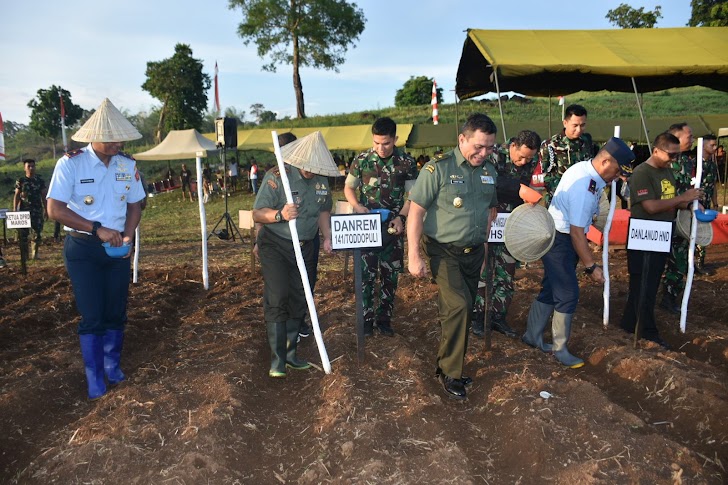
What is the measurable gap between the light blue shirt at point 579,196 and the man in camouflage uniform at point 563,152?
103 cm

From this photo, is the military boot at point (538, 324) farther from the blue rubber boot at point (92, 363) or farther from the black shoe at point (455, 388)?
the blue rubber boot at point (92, 363)

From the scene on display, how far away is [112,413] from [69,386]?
34.7 inches

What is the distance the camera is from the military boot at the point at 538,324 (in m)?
5.26

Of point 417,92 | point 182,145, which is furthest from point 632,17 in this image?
point 182,145

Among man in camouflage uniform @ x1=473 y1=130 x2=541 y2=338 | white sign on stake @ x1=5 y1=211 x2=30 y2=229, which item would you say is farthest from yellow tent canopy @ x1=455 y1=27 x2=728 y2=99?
white sign on stake @ x1=5 y1=211 x2=30 y2=229

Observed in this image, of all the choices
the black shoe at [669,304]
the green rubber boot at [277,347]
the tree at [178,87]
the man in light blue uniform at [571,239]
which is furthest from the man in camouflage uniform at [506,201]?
the tree at [178,87]

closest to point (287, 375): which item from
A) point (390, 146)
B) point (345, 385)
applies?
→ point (345, 385)

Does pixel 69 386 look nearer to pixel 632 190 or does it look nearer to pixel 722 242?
pixel 632 190

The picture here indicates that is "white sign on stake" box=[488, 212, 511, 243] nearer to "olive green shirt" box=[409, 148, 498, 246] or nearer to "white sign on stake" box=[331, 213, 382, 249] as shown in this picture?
"olive green shirt" box=[409, 148, 498, 246]

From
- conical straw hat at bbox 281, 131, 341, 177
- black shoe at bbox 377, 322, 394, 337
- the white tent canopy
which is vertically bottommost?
black shoe at bbox 377, 322, 394, 337

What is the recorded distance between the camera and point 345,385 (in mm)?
4367

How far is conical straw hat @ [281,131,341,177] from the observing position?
449 cm

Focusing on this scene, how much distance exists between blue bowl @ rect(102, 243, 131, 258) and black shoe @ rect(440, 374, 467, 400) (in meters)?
2.58

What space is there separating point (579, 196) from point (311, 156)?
2.05 meters
